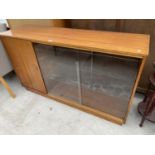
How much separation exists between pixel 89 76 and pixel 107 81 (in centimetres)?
21

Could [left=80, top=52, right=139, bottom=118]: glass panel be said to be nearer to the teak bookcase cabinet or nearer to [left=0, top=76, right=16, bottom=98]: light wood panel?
the teak bookcase cabinet

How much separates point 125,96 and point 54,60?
2.95ft

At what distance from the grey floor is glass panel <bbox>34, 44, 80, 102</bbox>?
0.18 metres

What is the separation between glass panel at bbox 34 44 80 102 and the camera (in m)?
1.31

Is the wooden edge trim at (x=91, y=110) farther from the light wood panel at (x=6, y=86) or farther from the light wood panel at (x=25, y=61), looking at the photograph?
the light wood panel at (x=6, y=86)

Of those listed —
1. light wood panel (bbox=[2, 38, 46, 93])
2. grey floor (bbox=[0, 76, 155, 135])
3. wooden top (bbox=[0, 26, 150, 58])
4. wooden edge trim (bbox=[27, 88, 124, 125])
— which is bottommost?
grey floor (bbox=[0, 76, 155, 135])

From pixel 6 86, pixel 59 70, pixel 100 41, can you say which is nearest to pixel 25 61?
pixel 59 70

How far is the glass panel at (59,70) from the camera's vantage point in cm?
131

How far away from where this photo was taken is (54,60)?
1461mm

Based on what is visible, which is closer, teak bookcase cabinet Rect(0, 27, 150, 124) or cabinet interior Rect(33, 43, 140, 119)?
teak bookcase cabinet Rect(0, 27, 150, 124)

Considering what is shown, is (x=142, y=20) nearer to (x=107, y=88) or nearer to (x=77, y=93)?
(x=107, y=88)

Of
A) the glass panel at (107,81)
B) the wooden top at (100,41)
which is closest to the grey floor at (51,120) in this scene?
the glass panel at (107,81)

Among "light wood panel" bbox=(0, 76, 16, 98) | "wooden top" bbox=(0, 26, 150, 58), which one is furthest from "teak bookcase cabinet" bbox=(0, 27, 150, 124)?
"light wood panel" bbox=(0, 76, 16, 98)

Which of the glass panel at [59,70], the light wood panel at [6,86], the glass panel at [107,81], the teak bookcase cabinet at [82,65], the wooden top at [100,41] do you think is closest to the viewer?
the wooden top at [100,41]
